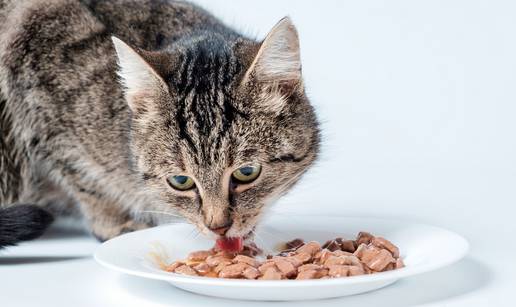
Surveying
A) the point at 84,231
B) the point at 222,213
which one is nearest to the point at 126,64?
the point at 222,213

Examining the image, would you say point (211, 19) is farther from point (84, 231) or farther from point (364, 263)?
point (364, 263)

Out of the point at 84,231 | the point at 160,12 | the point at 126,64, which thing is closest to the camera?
the point at 126,64

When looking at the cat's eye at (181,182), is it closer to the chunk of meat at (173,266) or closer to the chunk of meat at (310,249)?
the chunk of meat at (173,266)

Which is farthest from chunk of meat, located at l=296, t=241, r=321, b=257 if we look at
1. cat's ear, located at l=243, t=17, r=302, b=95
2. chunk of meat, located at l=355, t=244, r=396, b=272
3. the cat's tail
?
the cat's tail

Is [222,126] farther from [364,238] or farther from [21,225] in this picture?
[21,225]

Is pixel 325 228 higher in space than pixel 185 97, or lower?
lower
